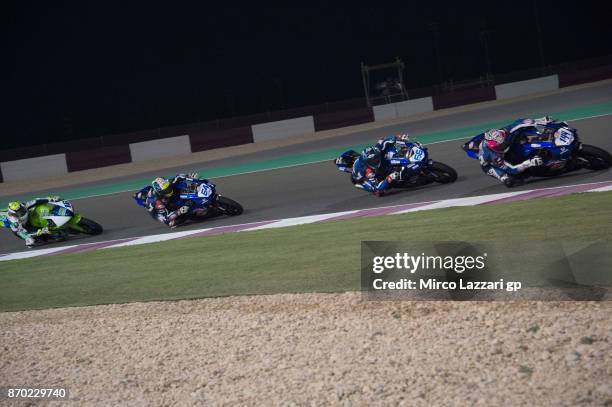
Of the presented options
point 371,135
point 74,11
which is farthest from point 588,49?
point 74,11

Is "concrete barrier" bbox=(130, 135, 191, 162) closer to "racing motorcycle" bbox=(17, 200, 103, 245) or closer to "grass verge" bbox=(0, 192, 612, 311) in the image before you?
"racing motorcycle" bbox=(17, 200, 103, 245)

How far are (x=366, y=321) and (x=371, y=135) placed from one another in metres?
18.0

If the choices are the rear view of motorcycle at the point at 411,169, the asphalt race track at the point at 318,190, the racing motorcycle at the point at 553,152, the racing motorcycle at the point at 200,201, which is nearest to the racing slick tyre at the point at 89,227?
the asphalt race track at the point at 318,190

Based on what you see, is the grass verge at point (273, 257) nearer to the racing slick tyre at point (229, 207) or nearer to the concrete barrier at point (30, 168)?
the racing slick tyre at point (229, 207)

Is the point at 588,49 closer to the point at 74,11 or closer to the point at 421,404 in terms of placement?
the point at 74,11

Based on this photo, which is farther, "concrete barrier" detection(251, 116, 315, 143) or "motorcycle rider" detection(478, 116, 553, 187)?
"concrete barrier" detection(251, 116, 315, 143)

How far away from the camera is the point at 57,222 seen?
15430 mm

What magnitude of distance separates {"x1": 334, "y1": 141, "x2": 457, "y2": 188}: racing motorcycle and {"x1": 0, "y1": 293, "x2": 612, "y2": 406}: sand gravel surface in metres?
6.09

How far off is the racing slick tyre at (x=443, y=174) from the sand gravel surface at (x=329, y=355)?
21.3 ft

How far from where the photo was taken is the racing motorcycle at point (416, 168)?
13.7 m

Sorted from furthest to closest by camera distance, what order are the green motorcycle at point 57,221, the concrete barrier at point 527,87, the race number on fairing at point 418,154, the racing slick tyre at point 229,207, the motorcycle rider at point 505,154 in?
Result: 1. the concrete barrier at point 527,87
2. the green motorcycle at point 57,221
3. the racing slick tyre at point 229,207
4. the race number on fairing at point 418,154
5. the motorcycle rider at point 505,154

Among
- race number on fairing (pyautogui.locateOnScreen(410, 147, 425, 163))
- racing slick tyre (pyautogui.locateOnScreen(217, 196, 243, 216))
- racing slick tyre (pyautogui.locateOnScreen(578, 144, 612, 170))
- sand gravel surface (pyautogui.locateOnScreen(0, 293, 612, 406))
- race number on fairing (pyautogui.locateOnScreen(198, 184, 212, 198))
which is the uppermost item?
race number on fairing (pyautogui.locateOnScreen(410, 147, 425, 163))

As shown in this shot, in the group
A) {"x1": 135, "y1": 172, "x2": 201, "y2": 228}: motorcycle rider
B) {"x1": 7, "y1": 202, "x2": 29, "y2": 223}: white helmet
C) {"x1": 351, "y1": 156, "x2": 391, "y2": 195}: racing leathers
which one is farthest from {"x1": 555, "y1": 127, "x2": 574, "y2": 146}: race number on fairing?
{"x1": 7, "y1": 202, "x2": 29, "y2": 223}: white helmet

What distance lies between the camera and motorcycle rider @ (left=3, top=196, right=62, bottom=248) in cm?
1531
